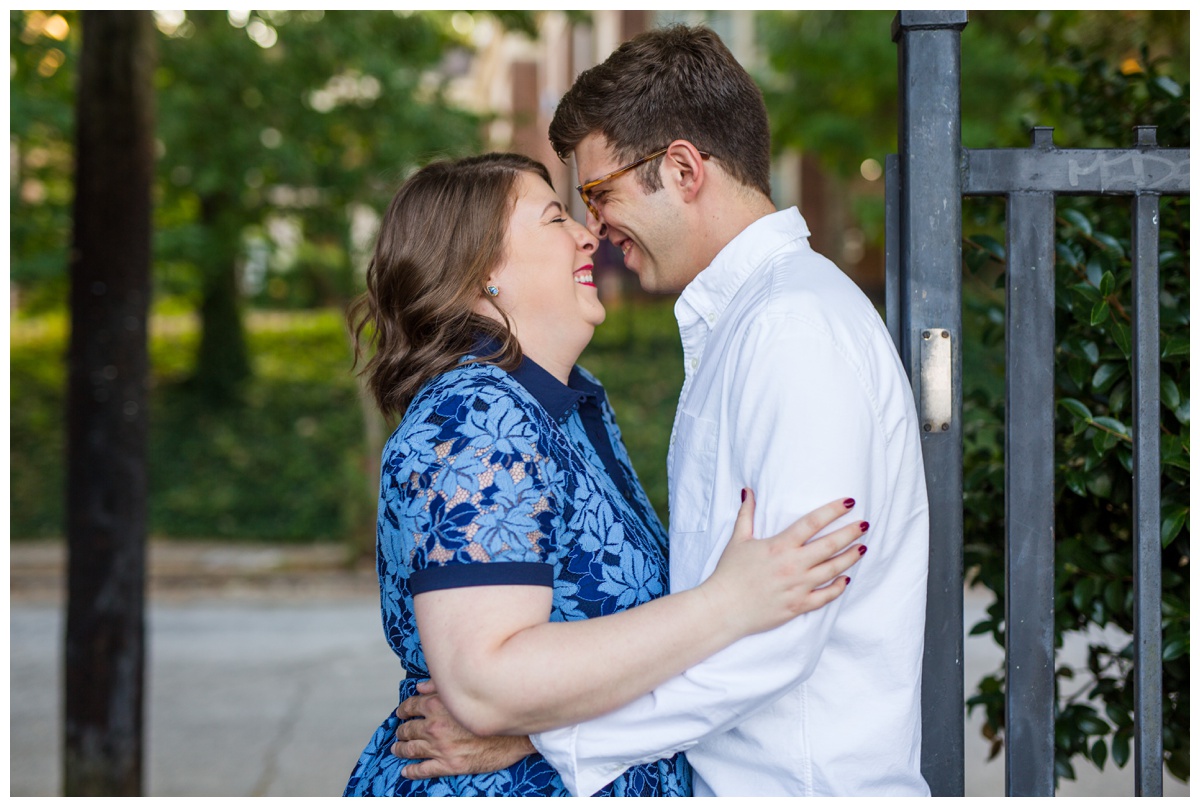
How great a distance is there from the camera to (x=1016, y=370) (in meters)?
1.92

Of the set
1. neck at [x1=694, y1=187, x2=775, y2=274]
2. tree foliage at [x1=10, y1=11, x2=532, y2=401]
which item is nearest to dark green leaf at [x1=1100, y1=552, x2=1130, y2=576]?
neck at [x1=694, y1=187, x2=775, y2=274]

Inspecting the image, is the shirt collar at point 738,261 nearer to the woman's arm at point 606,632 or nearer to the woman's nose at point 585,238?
the woman's nose at point 585,238

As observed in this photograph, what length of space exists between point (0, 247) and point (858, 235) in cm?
1589

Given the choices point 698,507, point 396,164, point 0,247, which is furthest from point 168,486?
point 698,507

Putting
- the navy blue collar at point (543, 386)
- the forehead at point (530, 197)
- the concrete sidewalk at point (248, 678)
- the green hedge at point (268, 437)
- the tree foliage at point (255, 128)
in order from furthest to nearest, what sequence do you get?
the green hedge at point (268, 437) < the tree foliage at point (255, 128) < the concrete sidewalk at point (248, 678) < the forehead at point (530, 197) < the navy blue collar at point (543, 386)

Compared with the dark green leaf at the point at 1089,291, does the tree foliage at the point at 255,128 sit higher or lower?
higher

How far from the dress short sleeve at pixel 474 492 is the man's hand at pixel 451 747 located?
33 cm

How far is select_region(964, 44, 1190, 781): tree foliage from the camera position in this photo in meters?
2.17

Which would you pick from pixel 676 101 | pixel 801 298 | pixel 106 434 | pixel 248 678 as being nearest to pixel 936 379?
pixel 801 298

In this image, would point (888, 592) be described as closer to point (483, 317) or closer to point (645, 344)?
point (483, 317)

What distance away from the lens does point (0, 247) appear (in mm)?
2041

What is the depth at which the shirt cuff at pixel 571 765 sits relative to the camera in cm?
166

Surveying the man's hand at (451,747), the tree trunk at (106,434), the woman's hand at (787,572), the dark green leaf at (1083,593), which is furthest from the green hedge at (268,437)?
the woman's hand at (787,572)

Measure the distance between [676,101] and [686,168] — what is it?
122 millimetres
